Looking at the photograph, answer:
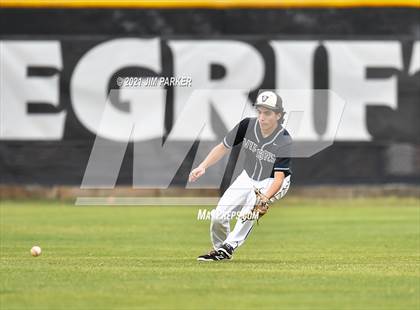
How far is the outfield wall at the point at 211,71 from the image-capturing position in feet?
89.0

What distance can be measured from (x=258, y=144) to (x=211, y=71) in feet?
42.5

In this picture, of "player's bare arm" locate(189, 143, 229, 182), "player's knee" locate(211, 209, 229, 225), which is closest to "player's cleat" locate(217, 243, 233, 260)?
"player's knee" locate(211, 209, 229, 225)

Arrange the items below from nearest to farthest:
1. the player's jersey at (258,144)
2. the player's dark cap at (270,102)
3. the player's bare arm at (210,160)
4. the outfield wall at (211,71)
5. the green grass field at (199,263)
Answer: the green grass field at (199,263) → the player's dark cap at (270,102) → the player's bare arm at (210,160) → the player's jersey at (258,144) → the outfield wall at (211,71)

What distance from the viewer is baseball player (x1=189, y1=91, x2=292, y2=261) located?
1388cm

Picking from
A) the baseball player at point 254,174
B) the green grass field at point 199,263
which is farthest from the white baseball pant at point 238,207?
the green grass field at point 199,263

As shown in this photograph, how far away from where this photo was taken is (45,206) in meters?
26.0

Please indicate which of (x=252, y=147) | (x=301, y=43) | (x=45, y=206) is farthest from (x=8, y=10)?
(x=252, y=147)

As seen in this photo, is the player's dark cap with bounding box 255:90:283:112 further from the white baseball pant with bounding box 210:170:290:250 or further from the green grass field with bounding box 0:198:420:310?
the green grass field with bounding box 0:198:420:310

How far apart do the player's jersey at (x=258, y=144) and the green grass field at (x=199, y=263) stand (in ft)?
3.72

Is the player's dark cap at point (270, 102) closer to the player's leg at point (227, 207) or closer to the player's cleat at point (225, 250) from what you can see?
the player's leg at point (227, 207)

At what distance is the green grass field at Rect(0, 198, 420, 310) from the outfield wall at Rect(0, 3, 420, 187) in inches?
98.7

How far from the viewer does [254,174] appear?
14367 millimetres

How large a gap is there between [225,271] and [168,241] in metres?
5.10

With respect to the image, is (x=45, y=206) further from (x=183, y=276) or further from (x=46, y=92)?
(x=183, y=276)
